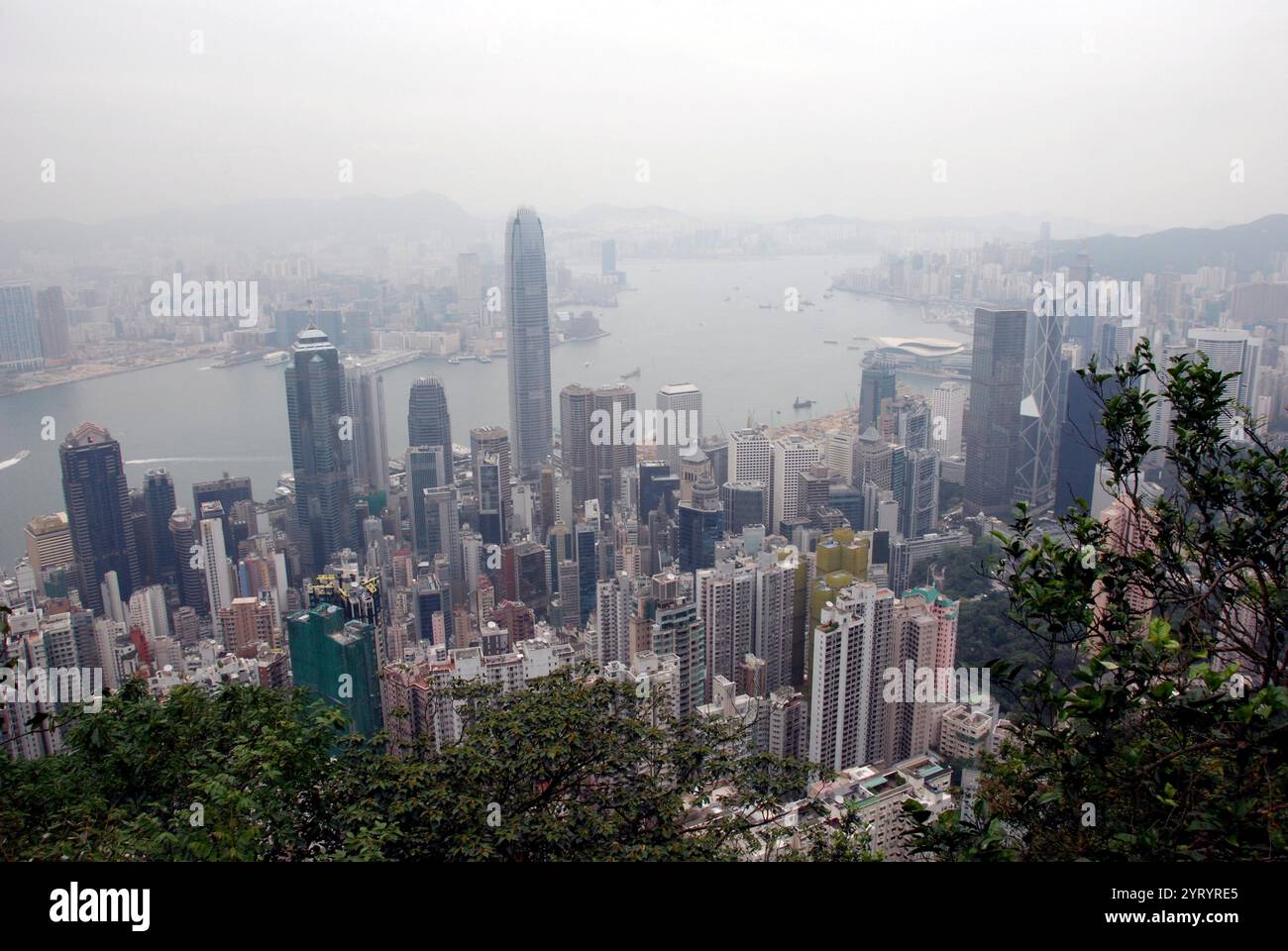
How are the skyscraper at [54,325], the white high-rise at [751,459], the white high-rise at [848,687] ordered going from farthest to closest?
the white high-rise at [751,459] < the skyscraper at [54,325] < the white high-rise at [848,687]

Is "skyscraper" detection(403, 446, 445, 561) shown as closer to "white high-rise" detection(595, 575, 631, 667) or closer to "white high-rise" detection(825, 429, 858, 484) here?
"white high-rise" detection(595, 575, 631, 667)

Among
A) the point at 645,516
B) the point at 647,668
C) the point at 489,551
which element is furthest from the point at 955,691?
the point at 489,551

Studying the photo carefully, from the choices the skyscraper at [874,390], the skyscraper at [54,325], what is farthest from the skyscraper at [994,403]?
the skyscraper at [54,325]

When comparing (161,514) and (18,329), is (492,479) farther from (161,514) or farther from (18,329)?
(18,329)

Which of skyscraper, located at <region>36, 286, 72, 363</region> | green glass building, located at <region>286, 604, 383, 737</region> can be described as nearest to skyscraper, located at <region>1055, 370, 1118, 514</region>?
green glass building, located at <region>286, 604, 383, 737</region>

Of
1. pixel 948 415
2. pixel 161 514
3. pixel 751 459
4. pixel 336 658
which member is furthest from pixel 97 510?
pixel 948 415

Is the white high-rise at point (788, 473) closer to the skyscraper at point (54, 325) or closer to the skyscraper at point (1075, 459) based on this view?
the skyscraper at point (1075, 459)
